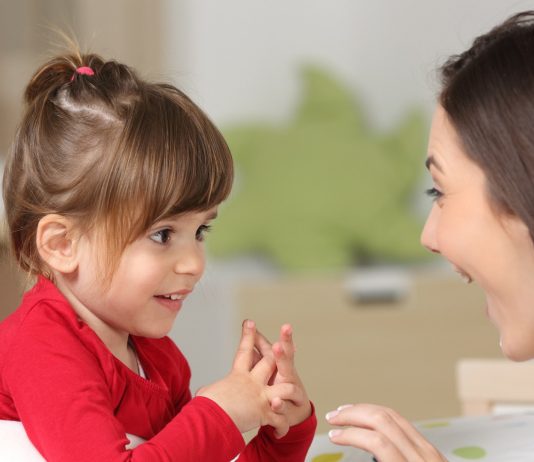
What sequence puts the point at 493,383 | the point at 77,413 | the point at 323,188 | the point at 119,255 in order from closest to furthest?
the point at 77,413, the point at 119,255, the point at 493,383, the point at 323,188

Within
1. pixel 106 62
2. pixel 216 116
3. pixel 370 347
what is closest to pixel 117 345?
pixel 106 62

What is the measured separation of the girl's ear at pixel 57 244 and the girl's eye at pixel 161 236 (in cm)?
8

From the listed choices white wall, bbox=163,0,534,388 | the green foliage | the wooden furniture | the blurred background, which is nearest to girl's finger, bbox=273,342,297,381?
the wooden furniture

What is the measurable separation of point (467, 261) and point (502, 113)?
0.16 m

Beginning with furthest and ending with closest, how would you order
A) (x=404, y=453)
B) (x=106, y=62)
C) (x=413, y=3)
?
(x=413, y=3), (x=106, y=62), (x=404, y=453)

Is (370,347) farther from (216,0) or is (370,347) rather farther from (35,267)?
(35,267)

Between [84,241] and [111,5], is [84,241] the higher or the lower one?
the lower one

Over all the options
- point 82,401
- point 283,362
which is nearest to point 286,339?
point 283,362

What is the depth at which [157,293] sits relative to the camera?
39.8 inches

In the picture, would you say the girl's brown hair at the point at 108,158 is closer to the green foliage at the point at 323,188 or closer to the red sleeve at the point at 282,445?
the red sleeve at the point at 282,445

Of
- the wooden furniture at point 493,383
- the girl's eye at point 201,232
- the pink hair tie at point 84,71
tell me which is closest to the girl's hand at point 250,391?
the girl's eye at point 201,232

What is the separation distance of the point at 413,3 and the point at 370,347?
3.24ft

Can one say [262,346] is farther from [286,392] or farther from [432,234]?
[432,234]

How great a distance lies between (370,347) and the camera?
8.40 feet
